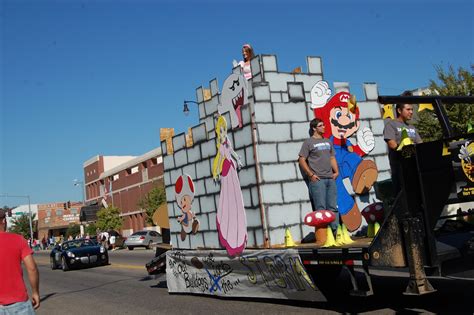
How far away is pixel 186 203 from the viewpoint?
30.8ft

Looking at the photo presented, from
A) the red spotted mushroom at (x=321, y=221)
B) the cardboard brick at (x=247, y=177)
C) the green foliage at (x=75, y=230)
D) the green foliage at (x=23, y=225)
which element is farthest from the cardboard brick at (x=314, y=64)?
the green foliage at (x=23, y=225)

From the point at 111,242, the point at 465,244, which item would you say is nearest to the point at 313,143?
the point at 465,244

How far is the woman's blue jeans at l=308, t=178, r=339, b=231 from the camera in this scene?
6891 mm

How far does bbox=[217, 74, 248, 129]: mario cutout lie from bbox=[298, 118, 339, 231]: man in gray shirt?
1165 millimetres

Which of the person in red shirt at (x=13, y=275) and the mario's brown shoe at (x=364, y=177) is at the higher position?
the mario's brown shoe at (x=364, y=177)

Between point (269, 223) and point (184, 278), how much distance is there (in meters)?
2.74

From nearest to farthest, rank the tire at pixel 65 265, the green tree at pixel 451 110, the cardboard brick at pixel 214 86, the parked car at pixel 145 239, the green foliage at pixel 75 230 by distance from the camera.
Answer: the cardboard brick at pixel 214 86 → the green tree at pixel 451 110 → the tire at pixel 65 265 → the parked car at pixel 145 239 → the green foliage at pixel 75 230

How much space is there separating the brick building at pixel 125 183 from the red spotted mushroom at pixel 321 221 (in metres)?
38.5

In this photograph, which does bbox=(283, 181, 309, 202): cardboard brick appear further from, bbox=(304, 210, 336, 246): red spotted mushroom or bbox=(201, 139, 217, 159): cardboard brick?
bbox=(201, 139, 217, 159): cardboard brick

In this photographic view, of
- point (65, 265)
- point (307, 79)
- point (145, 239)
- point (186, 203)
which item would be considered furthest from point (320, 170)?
point (145, 239)

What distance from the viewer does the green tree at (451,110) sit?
53.5ft

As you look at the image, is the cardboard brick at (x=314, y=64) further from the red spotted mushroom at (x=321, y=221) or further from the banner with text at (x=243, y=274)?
the banner with text at (x=243, y=274)

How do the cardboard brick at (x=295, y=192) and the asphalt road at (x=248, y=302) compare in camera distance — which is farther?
the cardboard brick at (x=295, y=192)

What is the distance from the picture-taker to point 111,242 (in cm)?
4125
